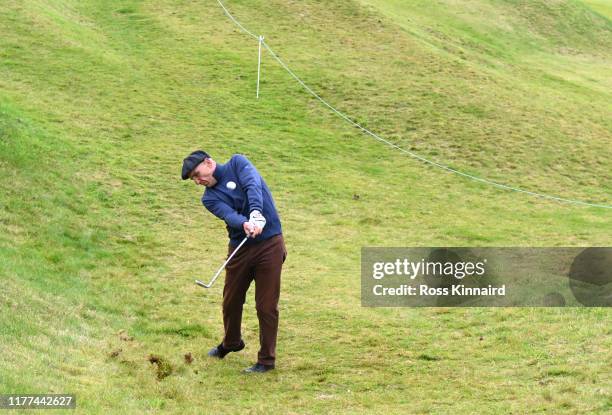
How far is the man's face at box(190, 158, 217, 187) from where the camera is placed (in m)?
9.12

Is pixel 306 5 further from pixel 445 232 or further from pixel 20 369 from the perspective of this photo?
pixel 20 369

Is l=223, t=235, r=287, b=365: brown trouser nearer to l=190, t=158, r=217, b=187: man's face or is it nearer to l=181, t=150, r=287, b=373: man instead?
l=181, t=150, r=287, b=373: man

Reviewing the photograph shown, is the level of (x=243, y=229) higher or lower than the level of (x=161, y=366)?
higher

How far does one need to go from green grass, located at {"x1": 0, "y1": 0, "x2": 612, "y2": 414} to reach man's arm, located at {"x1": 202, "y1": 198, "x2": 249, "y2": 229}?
5.96 ft

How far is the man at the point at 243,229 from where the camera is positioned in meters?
9.14

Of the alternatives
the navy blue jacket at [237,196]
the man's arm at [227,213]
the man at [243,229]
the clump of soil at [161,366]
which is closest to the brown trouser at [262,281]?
the man at [243,229]

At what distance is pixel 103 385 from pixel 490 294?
6.63 metres

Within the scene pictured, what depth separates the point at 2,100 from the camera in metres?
21.3

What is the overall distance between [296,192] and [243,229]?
10.1 metres

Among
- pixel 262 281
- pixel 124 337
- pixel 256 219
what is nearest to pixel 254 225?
pixel 256 219

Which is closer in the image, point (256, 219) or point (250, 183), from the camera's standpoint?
point (256, 219)

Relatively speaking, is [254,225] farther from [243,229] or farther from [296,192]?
[296,192]

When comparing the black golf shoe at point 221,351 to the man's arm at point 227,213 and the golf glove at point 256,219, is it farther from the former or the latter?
the golf glove at point 256,219

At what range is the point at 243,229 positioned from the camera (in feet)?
29.6
